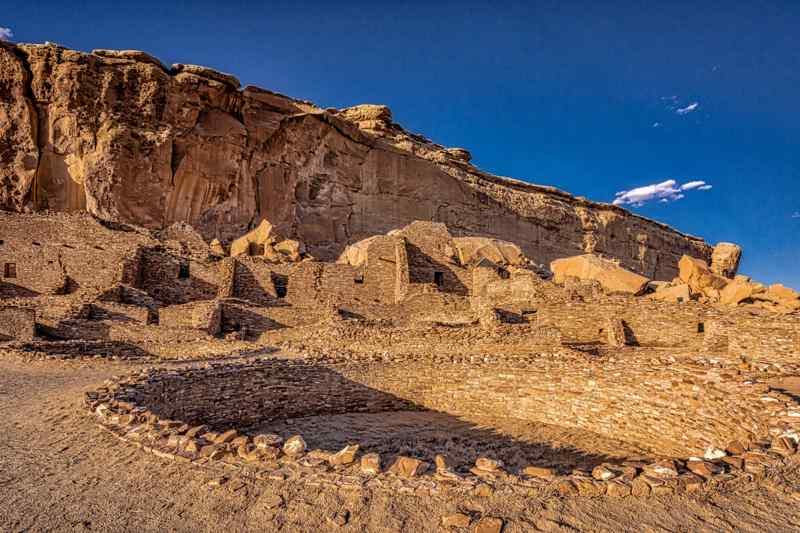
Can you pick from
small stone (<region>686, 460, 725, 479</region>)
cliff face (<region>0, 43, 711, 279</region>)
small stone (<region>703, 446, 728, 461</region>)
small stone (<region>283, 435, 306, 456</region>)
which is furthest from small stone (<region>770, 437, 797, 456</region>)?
cliff face (<region>0, 43, 711, 279</region>)

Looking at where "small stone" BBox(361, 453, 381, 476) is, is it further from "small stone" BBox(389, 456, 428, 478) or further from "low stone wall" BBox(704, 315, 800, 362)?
"low stone wall" BBox(704, 315, 800, 362)

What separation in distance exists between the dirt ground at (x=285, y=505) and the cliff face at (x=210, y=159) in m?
28.5

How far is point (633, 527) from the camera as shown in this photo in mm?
3029

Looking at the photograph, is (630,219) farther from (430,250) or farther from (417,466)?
(417,466)

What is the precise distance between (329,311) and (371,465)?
1283cm

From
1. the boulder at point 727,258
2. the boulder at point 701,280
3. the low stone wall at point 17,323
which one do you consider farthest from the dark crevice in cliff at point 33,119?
the boulder at point 727,258

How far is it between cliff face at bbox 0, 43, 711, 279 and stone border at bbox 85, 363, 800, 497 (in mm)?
28517

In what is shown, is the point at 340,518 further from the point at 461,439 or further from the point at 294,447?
the point at 461,439

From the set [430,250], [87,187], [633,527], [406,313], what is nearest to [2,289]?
[87,187]

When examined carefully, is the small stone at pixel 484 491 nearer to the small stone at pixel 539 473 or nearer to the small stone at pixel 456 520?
the small stone at pixel 456 520

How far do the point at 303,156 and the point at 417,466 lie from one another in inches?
1442

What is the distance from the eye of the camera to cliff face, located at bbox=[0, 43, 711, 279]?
27391 millimetres

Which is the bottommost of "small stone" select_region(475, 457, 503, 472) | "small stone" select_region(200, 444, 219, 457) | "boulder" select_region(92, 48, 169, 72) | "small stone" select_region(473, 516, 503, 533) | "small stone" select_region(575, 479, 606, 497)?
"small stone" select_region(200, 444, 219, 457)

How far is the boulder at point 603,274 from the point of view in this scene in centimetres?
1997
